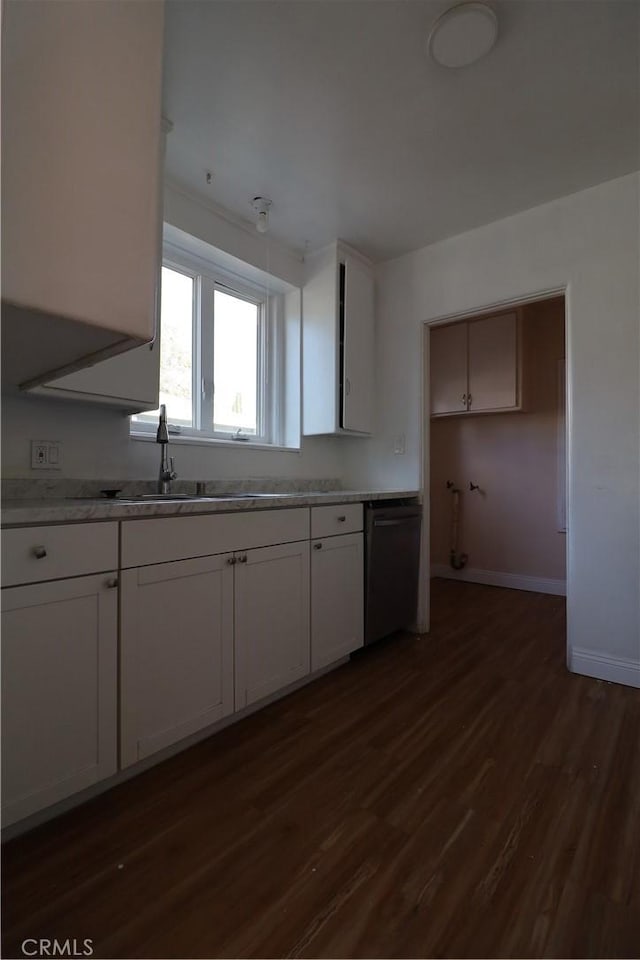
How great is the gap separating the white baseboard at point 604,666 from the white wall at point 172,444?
5.87 ft

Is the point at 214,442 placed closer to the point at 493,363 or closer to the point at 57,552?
the point at 57,552

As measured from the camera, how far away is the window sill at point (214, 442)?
2.09 meters

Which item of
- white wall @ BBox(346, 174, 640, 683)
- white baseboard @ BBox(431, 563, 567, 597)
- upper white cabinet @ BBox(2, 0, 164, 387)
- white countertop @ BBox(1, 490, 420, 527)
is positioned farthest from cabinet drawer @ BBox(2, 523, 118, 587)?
white baseboard @ BBox(431, 563, 567, 597)

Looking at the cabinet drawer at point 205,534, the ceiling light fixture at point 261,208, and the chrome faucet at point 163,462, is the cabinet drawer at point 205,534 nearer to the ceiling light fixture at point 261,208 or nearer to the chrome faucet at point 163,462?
the chrome faucet at point 163,462

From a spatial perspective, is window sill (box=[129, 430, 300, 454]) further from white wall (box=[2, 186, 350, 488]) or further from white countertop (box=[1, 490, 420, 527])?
white countertop (box=[1, 490, 420, 527])

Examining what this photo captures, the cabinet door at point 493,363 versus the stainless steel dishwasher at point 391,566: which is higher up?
the cabinet door at point 493,363

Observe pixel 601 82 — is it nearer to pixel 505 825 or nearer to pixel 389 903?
pixel 505 825

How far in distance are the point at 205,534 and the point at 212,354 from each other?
4.47ft

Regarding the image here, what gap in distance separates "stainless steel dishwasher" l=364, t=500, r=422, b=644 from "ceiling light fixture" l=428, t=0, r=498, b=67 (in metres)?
1.85

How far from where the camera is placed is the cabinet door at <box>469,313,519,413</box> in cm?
370

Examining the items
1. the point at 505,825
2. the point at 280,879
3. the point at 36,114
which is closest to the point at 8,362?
the point at 36,114

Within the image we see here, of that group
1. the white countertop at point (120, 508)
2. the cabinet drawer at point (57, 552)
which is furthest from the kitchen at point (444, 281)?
the cabinet drawer at point (57, 552)

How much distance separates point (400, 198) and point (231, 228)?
0.93m

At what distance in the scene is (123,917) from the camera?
0.96 m
